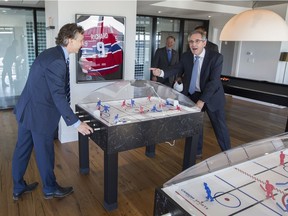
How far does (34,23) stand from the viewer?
5.27 meters

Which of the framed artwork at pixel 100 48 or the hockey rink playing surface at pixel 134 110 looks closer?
the hockey rink playing surface at pixel 134 110

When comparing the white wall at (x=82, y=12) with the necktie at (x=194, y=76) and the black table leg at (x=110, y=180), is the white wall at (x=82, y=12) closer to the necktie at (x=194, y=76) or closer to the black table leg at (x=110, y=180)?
the necktie at (x=194, y=76)

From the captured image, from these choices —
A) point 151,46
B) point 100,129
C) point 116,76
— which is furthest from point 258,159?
point 151,46

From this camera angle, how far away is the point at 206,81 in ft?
10.2

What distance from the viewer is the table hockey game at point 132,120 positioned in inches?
86.2

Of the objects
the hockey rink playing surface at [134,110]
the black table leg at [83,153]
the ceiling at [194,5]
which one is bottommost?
the black table leg at [83,153]

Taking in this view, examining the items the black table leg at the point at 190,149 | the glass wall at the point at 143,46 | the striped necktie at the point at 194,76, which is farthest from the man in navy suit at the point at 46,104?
the glass wall at the point at 143,46

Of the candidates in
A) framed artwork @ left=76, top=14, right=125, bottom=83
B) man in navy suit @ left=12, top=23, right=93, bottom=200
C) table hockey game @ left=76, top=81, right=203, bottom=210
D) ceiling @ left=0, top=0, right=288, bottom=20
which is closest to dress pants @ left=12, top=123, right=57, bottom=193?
man in navy suit @ left=12, top=23, right=93, bottom=200

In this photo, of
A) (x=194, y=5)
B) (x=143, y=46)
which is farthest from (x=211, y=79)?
(x=143, y=46)

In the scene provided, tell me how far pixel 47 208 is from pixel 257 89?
3.75 m

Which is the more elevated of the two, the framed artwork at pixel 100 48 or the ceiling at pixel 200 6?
the ceiling at pixel 200 6

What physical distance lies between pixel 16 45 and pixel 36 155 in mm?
3739

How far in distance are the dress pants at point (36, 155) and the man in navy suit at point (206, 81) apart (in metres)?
1.59

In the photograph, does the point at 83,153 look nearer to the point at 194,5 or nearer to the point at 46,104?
the point at 46,104
